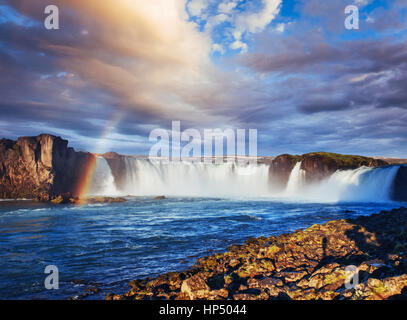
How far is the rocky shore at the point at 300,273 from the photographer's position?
6039mm

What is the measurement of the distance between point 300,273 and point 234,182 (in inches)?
2731

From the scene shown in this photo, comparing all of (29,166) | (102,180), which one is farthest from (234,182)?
(29,166)

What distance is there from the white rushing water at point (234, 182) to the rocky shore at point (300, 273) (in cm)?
3604

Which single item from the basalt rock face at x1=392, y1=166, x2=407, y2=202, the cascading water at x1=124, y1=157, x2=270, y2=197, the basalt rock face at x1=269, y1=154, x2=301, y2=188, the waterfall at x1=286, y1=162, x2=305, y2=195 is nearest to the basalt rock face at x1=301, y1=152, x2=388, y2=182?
the waterfall at x1=286, y1=162, x2=305, y2=195

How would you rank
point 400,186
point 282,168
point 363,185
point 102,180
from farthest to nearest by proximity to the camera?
1. point 282,168
2. point 102,180
3. point 363,185
4. point 400,186

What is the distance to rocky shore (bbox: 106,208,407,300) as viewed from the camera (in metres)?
6.04

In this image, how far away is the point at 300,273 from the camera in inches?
309

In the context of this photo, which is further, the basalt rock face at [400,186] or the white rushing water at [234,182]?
the white rushing water at [234,182]

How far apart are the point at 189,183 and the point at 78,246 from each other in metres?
58.7

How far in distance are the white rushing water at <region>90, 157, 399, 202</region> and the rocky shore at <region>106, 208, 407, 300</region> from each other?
36038mm

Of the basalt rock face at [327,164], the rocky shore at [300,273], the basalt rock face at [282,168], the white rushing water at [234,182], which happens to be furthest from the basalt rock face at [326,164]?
the rocky shore at [300,273]

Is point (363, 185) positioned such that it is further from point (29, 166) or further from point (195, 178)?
point (29, 166)

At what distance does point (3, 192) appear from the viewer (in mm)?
52906

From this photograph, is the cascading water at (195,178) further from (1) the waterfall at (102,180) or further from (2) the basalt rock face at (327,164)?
(2) the basalt rock face at (327,164)
